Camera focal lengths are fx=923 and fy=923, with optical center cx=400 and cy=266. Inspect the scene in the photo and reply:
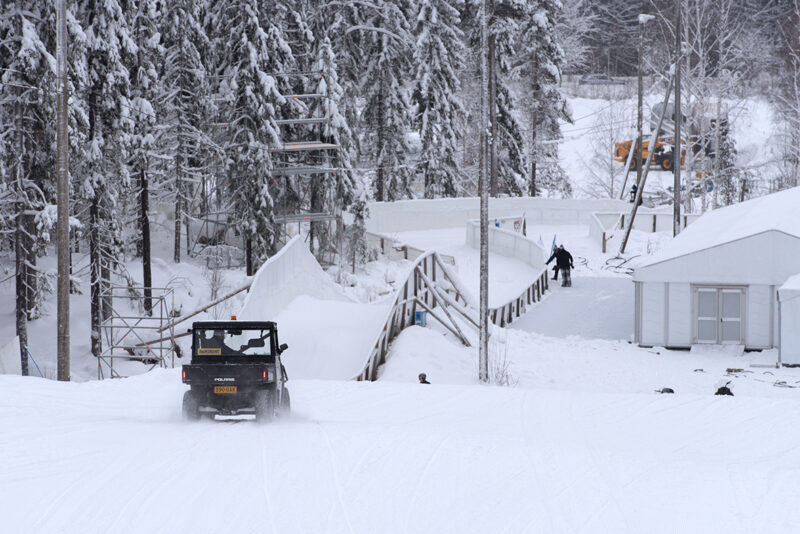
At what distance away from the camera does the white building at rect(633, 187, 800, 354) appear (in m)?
26.9

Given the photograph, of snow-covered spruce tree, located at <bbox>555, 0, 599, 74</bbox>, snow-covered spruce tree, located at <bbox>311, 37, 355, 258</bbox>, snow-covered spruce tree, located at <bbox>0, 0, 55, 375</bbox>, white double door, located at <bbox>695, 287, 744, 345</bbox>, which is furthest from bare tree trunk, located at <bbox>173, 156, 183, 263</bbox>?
snow-covered spruce tree, located at <bbox>555, 0, 599, 74</bbox>

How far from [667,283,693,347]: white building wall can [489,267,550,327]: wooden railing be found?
566cm

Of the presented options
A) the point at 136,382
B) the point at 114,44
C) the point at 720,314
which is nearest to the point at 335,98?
the point at 114,44

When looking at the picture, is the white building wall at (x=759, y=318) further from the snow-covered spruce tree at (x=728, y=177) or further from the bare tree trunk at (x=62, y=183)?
the snow-covered spruce tree at (x=728, y=177)

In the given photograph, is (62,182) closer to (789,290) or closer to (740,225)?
(789,290)

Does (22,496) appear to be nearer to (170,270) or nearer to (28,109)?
(28,109)

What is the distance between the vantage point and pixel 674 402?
15938mm

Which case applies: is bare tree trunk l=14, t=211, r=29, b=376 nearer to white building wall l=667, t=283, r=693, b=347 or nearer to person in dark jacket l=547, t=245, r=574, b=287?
white building wall l=667, t=283, r=693, b=347

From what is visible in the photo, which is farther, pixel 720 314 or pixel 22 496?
pixel 720 314

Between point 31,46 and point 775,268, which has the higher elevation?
point 31,46

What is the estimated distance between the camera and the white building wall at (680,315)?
27500 millimetres

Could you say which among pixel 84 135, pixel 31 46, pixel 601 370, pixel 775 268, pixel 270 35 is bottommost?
pixel 601 370

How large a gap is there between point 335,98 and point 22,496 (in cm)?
3336

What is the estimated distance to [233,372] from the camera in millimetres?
12734
